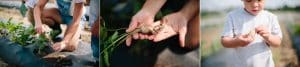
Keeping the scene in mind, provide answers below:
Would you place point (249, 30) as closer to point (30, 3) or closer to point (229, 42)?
point (229, 42)

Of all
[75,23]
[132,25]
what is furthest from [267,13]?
[75,23]

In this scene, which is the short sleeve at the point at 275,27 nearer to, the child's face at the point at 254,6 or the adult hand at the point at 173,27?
the child's face at the point at 254,6

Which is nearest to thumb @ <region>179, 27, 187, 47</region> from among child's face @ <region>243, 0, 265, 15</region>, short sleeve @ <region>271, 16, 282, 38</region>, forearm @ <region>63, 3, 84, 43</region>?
child's face @ <region>243, 0, 265, 15</region>

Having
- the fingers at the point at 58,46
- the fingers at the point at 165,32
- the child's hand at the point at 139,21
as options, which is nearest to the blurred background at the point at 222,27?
the fingers at the point at 165,32

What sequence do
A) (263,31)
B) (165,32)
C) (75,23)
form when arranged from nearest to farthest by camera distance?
(263,31) → (165,32) → (75,23)

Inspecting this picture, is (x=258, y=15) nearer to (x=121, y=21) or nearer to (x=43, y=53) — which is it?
(x=121, y=21)

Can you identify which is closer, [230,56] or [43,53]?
[230,56]

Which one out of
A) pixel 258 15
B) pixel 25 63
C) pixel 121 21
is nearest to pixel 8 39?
pixel 25 63
